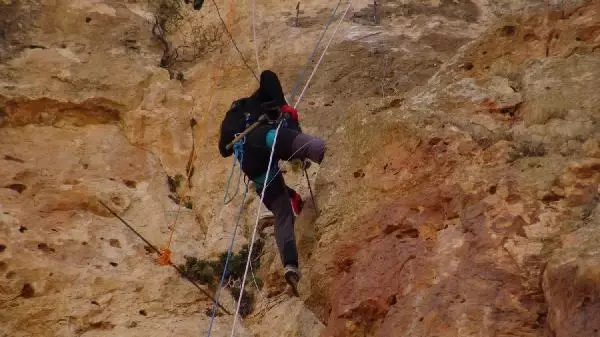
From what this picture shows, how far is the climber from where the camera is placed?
698cm

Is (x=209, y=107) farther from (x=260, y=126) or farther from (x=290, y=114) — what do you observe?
(x=290, y=114)

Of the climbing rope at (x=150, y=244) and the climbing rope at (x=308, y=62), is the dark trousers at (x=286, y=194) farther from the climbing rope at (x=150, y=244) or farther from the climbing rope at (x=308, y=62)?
the climbing rope at (x=308, y=62)

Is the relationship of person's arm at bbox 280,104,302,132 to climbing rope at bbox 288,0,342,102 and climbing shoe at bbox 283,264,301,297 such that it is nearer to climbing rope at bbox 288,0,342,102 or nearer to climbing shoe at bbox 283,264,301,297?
climbing shoe at bbox 283,264,301,297

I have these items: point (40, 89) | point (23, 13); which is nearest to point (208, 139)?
point (40, 89)

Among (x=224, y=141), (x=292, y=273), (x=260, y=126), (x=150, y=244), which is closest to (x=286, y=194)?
(x=260, y=126)

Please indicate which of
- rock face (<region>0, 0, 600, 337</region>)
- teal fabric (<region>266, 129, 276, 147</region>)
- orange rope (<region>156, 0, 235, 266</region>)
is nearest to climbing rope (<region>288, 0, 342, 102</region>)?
rock face (<region>0, 0, 600, 337</region>)

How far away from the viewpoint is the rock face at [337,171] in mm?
5059

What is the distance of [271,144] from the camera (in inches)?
278

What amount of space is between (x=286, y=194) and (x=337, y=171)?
2.66 feet

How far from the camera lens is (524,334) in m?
4.50

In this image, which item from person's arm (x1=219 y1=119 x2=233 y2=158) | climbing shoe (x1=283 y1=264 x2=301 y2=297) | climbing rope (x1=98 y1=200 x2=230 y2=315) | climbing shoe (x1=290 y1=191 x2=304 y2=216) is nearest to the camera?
climbing shoe (x1=283 y1=264 x2=301 y2=297)

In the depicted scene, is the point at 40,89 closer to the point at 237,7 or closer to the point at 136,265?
the point at 136,265

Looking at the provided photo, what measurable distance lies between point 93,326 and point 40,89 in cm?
402

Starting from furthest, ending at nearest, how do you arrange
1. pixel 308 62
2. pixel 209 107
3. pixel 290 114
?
pixel 308 62
pixel 209 107
pixel 290 114
